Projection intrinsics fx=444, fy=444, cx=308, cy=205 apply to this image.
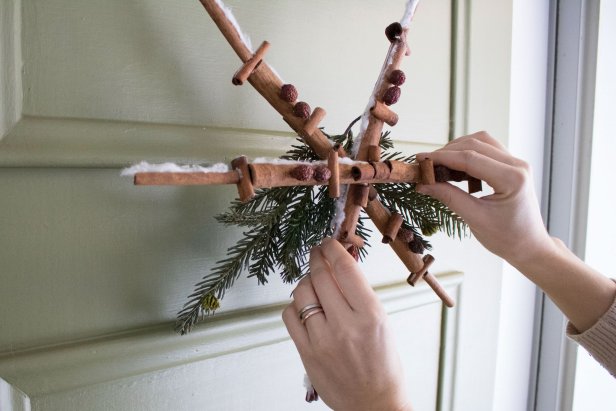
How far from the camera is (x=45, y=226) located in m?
0.34

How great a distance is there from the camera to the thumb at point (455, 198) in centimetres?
37

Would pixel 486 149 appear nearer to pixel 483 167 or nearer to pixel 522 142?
pixel 483 167

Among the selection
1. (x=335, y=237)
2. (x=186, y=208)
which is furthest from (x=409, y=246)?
(x=186, y=208)

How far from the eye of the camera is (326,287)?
0.32 meters

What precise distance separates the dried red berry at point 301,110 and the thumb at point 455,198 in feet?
0.37

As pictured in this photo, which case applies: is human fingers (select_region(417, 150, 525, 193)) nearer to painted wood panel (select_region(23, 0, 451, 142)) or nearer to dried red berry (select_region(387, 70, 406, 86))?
dried red berry (select_region(387, 70, 406, 86))

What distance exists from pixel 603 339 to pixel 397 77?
383 millimetres

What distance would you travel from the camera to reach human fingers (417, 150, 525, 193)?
0.35 metres

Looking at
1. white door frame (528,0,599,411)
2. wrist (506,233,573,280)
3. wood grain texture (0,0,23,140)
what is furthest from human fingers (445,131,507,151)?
white door frame (528,0,599,411)

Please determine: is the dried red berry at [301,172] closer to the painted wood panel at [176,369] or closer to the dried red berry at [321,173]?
the dried red berry at [321,173]

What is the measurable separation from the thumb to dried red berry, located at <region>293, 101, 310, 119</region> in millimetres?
112

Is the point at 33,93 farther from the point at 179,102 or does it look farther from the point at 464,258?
the point at 464,258

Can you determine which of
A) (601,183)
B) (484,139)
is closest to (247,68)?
(484,139)

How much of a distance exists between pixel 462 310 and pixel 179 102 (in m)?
0.49
